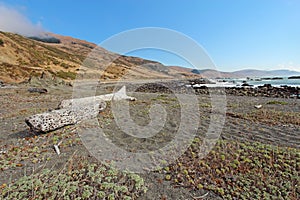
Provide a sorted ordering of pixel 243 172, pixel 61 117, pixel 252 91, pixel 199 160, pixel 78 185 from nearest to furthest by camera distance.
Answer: pixel 78 185
pixel 243 172
pixel 199 160
pixel 61 117
pixel 252 91

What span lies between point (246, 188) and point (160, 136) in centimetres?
330

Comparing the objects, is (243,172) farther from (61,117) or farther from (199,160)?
(61,117)

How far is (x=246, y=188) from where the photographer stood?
4035 millimetres

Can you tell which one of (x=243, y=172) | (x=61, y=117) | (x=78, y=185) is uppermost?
(x=61, y=117)

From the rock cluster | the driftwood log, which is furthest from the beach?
the rock cluster

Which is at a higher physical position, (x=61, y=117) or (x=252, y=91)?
(x=61, y=117)

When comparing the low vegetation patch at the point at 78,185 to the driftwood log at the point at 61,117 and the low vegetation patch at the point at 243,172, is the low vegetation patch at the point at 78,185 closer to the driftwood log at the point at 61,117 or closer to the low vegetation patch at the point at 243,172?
the low vegetation patch at the point at 243,172

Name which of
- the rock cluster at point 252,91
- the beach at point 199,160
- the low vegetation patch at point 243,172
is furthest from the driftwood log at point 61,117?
the rock cluster at point 252,91

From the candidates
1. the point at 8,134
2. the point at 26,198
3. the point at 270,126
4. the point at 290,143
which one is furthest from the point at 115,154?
the point at 270,126

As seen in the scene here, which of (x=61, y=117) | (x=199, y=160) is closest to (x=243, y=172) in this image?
(x=199, y=160)

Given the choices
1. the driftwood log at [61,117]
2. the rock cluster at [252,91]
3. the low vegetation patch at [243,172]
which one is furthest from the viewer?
the rock cluster at [252,91]

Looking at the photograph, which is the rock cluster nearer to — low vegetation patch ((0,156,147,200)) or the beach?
the beach

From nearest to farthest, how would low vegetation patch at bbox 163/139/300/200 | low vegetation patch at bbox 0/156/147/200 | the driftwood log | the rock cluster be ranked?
low vegetation patch at bbox 0/156/147/200, low vegetation patch at bbox 163/139/300/200, the driftwood log, the rock cluster

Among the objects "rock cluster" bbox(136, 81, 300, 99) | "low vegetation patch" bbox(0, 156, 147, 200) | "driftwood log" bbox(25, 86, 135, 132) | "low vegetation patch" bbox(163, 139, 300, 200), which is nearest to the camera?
"low vegetation patch" bbox(0, 156, 147, 200)
